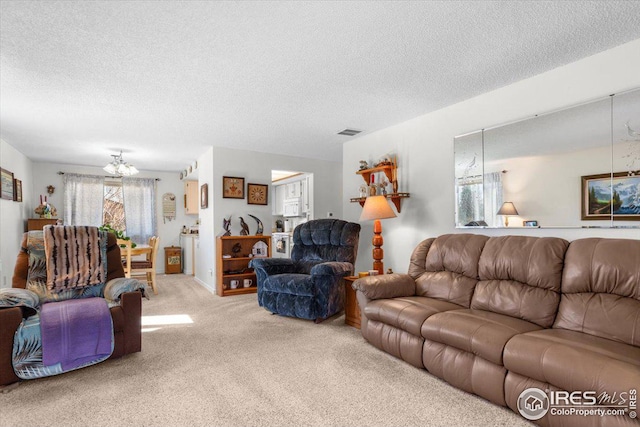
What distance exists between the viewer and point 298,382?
236cm

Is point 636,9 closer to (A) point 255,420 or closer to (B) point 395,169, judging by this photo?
(B) point 395,169

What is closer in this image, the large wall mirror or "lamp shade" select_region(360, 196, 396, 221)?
the large wall mirror

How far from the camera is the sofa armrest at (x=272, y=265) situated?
4.26 meters

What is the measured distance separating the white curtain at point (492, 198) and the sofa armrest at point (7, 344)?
378 cm

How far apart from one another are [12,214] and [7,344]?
4.17 m

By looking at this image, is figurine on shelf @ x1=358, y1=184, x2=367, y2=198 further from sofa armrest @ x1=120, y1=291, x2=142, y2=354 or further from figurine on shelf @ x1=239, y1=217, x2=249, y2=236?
sofa armrest @ x1=120, y1=291, x2=142, y2=354

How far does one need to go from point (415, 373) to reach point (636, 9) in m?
2.63

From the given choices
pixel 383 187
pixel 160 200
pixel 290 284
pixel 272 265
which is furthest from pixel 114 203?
pixel 383 187

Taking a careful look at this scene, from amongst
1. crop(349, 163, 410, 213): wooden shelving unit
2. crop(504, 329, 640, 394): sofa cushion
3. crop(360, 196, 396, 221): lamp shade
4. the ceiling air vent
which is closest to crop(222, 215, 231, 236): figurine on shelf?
crop(349, 163, 410, 213): wooden shelving unit

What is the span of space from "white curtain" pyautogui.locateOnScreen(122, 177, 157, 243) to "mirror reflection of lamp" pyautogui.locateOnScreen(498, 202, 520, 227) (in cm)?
712

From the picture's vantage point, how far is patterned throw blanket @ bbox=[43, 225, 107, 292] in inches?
114

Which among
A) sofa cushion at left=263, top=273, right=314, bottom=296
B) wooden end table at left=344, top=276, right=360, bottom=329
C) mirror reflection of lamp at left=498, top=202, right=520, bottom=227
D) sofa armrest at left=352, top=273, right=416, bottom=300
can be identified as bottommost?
wooden end table at left=344, top=276, right=360, bottom=329

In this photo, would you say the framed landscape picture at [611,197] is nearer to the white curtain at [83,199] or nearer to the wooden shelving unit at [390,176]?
the wooden shelving unit at [390,176]

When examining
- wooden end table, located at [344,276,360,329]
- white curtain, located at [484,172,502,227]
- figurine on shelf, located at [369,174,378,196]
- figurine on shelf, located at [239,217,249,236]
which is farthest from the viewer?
figurine on shelf, located at [239,217,249,236]
